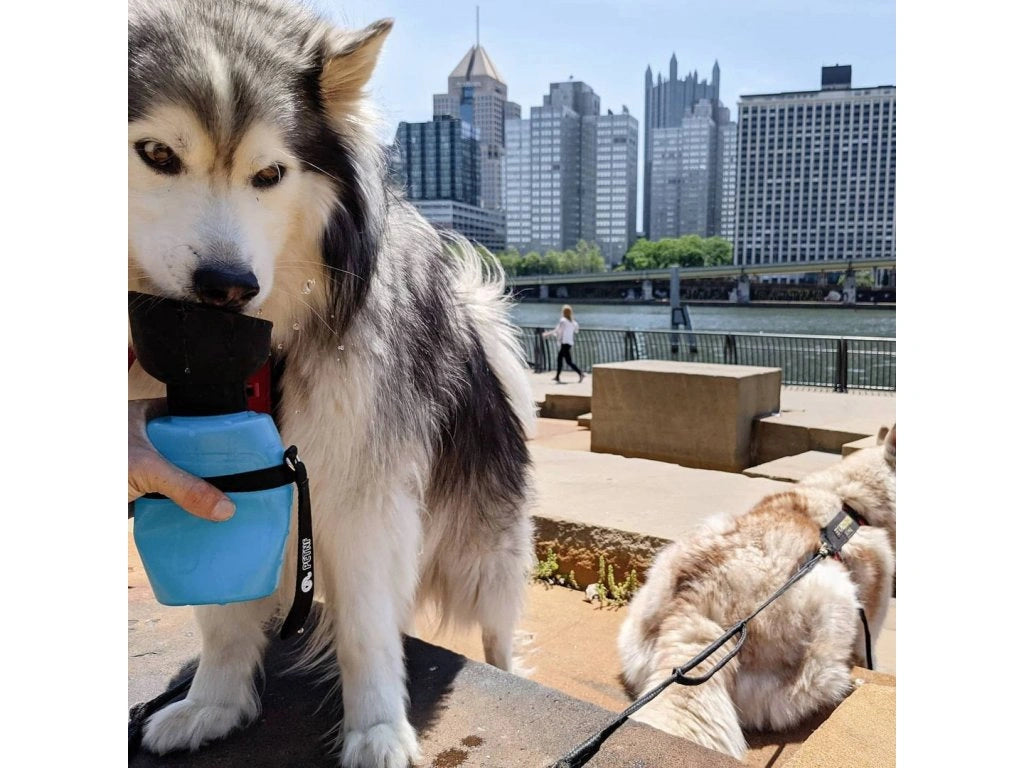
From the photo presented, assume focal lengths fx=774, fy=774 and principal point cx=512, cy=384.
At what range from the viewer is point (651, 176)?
2.74 m

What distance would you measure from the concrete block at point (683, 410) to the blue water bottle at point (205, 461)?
556 centimetres

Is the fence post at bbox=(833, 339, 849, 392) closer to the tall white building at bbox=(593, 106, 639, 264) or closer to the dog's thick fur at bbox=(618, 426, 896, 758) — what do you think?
the tall white building at bbox=(593, 106, 639, 264)

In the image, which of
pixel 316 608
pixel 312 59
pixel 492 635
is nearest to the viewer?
pixel 312 59

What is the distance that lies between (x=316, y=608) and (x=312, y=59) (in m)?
1.40

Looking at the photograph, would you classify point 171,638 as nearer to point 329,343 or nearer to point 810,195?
point 329,343

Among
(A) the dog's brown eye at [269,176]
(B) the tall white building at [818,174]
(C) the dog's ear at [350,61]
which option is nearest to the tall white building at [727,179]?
(B) the tall white building at [818,174]

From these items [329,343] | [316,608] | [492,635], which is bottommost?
[492,635]

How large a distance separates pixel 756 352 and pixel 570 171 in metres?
9.70

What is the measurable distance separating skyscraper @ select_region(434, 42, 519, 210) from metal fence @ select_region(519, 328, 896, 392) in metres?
5.44

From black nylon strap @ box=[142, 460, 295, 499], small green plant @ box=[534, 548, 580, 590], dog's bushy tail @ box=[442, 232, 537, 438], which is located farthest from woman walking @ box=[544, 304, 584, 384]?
black nylon strap @ box=[142, 460, 295, 499]

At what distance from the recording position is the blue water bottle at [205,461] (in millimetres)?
1312

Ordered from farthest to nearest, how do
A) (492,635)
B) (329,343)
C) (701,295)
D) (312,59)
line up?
(701,295) < (492,635) < (329,343) < (312,59)
